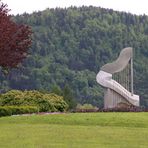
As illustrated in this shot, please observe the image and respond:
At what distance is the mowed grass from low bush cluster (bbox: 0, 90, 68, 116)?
625 centimetres

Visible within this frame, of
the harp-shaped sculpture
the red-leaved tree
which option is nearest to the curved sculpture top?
the harp-shaped sculpture

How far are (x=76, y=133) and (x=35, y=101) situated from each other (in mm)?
12721

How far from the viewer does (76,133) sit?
51.8 ft

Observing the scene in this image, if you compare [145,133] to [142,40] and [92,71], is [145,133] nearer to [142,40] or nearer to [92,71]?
[92,71]

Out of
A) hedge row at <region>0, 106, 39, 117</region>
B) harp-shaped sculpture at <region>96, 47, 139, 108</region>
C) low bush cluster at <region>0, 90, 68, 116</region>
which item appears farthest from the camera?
harp-shaped sculpture at <region>96, 47, 139, 108</region>

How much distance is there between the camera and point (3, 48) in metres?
21.5

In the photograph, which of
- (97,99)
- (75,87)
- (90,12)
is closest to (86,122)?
(97,99)

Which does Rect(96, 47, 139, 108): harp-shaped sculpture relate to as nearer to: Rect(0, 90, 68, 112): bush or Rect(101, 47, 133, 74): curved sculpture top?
Rect(101, 47, 133, 74): curved sculpture top

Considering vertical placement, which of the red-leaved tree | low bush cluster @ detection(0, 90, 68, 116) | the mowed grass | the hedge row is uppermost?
the red-leaved tree

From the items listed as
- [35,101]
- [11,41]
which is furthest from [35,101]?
[11,41]

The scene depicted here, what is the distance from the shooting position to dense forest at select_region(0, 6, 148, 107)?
8262cm

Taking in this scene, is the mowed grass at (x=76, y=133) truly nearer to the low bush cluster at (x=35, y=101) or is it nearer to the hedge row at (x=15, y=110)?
the hedge row at (x=15, y=110)

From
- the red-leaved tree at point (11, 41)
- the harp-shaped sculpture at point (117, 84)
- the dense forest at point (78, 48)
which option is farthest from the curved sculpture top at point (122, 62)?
the dense forest at point (78, 48)

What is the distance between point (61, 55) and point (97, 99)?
18999 millimetres
